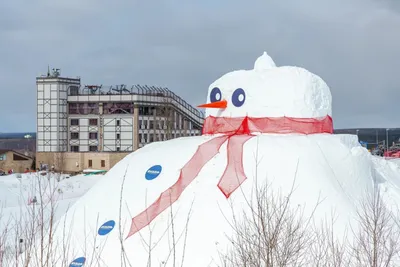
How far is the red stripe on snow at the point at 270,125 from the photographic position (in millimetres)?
12594

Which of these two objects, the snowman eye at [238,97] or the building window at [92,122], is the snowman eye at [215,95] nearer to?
the snowman eye at [238,97]

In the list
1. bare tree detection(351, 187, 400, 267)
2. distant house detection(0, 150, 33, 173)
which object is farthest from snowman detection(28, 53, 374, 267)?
distant house detection(0, 150, 33, 173)

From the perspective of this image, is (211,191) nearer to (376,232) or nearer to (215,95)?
(215,95)

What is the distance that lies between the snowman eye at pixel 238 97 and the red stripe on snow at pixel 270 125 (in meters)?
0.32

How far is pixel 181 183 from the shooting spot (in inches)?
457

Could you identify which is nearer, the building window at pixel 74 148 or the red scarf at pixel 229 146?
the red scarf at pixel 229 146

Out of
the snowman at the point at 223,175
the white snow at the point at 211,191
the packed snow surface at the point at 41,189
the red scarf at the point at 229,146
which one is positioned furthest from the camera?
the packed snow surface at the point at 41,189

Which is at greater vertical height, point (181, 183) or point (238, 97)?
point (238, 97)

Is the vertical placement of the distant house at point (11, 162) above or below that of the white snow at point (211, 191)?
below

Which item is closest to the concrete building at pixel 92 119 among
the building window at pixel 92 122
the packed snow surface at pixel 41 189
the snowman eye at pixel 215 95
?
the building window at pixel 92 122

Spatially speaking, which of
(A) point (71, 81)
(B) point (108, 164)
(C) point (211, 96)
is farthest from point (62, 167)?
(C) point (211, 96)

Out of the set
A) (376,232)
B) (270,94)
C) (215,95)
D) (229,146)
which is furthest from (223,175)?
(376,232)

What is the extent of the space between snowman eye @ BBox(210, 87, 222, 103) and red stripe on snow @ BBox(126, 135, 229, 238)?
1.00 metres

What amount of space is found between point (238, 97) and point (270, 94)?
0.69m
